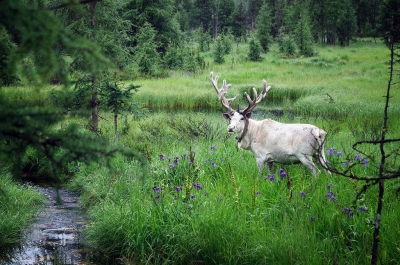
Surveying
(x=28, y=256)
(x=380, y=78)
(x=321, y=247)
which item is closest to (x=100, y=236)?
(x=28, y=256)

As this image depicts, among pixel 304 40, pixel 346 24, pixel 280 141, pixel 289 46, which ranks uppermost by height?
pixel 346 24

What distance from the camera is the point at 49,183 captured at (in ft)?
31.9

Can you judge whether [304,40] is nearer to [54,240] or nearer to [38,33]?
[54,240]

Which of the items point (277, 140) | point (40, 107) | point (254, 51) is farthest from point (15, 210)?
point (254, 51)

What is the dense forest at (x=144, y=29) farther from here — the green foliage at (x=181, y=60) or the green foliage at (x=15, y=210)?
the green foliage at (x=15, y=210)

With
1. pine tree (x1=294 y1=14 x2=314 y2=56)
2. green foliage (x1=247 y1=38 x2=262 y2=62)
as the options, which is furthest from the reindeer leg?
pine tree (x1=294 y1=14 x2=314 y2=56)

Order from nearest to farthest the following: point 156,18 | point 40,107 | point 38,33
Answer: point 38,33 < point 40,107 < point 156,18

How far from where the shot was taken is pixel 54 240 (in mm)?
6500

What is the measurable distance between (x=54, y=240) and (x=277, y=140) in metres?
3.81

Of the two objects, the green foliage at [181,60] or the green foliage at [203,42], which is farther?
the green foliage at [203,42]

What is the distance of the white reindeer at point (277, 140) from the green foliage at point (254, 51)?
2957 cm

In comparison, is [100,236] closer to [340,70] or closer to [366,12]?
[340,70]

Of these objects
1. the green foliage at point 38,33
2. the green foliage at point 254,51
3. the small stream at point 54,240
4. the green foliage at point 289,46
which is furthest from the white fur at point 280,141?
the green foliage at point 289,46

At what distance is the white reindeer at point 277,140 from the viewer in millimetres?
6875
